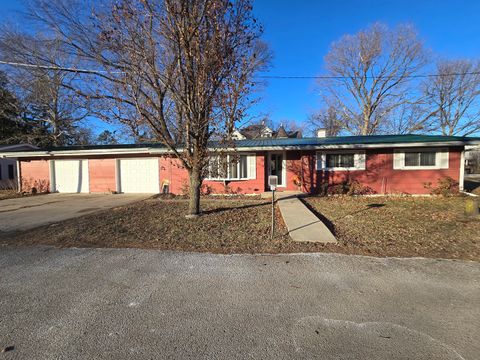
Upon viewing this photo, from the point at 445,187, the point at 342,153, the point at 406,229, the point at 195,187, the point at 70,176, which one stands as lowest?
the point at 406,229

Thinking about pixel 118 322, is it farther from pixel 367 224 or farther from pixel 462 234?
pixel 462 234

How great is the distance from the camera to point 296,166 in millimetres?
13062

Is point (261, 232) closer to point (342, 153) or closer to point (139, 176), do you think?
point (342, 153)

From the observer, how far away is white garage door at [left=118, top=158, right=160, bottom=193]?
14195 millimetres

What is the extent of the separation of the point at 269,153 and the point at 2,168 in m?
20.7

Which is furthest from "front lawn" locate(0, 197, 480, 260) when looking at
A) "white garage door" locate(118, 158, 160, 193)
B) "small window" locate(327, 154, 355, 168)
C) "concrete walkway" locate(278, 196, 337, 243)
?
"white garage door" locate(118, 158, 160, 193)

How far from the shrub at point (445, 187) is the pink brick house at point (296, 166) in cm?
19

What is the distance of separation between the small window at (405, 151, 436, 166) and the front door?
6.05 meters

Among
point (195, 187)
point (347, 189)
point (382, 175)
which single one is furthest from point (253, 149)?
point (382, 175)

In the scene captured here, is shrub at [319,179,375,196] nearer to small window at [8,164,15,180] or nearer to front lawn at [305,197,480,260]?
front lawn at [305,197,480,260]

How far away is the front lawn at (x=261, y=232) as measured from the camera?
15.7 ft

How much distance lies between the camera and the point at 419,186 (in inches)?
474

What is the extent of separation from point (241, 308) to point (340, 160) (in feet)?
A: 37.0

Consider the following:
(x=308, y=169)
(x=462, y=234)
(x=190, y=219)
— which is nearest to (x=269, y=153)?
(x=308, y=169)
